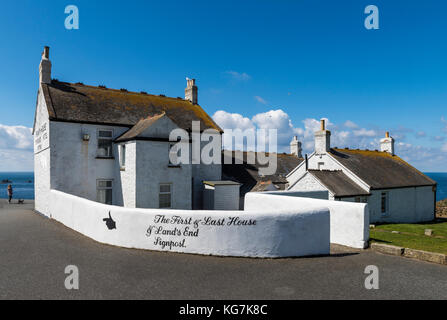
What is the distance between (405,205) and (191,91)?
22257 mm

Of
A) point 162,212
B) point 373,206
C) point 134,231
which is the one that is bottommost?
point 373,206

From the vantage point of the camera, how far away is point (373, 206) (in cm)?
2395

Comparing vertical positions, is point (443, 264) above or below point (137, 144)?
below

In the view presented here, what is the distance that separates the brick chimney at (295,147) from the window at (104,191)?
980 inches

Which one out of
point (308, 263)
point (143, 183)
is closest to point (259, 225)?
point (308, 263)

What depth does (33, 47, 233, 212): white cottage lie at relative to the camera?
17.5 meters

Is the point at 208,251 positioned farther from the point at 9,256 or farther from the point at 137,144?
the point at 137,144

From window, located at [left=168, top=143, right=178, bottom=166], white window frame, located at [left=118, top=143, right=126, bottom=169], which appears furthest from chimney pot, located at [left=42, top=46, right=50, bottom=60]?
window, located at [left=168, top=143, right=178, bottom=166]

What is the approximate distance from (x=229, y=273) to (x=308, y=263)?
235cm

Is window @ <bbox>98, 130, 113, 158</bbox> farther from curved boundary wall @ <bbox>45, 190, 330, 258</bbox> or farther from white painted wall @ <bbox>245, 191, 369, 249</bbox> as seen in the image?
white painted wall @ <bbox>245, 191, 369, 249</bbox>

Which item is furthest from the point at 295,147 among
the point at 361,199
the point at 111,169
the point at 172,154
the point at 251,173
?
the point at 111,169

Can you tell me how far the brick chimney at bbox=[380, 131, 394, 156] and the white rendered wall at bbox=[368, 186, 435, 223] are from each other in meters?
6.41
